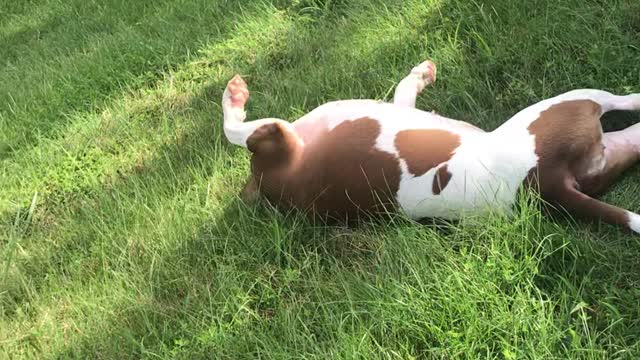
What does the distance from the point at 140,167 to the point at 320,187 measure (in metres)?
1.51

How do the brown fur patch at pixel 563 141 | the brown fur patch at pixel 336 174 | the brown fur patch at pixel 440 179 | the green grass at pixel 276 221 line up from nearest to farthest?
1. the green grass at pixel 276 221
2. the brown fur patch at pixel 563 141
3. the brown fur patch at pixel 440 179
4. the brown fur patch at pixel 336 174

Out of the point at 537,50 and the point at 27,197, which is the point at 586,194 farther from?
the point at 27,197

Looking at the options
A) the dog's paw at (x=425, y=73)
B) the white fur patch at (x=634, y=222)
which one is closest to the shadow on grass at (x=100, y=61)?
the dog's paw at (x=425, y=73)

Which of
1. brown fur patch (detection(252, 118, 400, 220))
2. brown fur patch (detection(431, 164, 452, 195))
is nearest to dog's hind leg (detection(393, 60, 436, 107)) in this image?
brown fur patch (detection(252, 118, 400, 220))

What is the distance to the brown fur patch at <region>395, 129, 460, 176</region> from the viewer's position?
8.48 feet

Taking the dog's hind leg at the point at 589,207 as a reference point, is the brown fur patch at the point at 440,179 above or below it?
above

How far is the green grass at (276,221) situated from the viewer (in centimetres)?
223

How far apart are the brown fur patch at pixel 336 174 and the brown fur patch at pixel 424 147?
0.06 m

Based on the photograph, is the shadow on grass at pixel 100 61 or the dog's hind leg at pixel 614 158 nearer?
the dog's hind leg at pixel 614 158

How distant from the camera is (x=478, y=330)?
214 centimetres

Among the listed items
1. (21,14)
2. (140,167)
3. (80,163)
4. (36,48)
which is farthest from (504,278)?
(21,14)

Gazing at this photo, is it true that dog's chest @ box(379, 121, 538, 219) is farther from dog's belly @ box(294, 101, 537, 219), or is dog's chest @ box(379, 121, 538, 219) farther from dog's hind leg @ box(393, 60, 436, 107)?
dog's hind leg @ box(393, 60, 436, 107)

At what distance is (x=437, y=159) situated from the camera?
2580 millimetres

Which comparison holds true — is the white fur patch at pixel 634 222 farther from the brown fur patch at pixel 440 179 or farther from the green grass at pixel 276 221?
the brown fur patch at pixel 440 179
